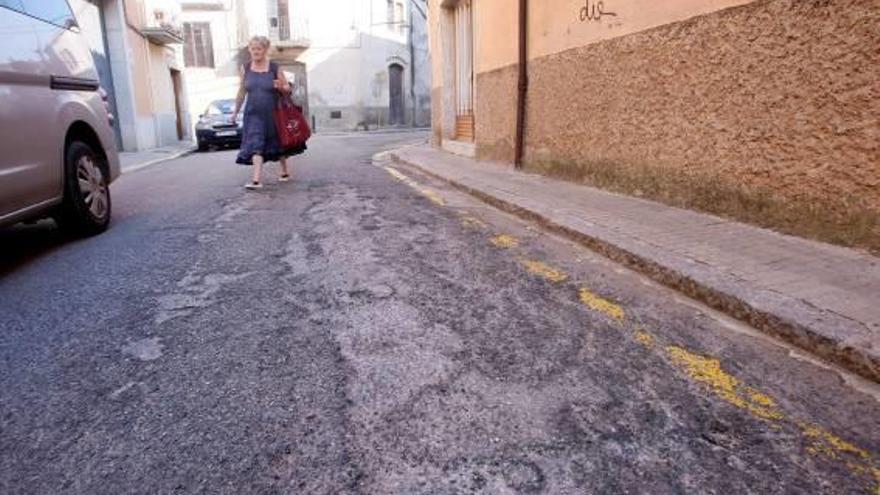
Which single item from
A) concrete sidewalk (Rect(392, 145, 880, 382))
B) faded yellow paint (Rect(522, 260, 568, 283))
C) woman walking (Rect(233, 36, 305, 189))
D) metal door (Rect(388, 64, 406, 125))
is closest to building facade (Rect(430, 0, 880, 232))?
concrete sidewalk (Rect(392, 145, 880, 382))

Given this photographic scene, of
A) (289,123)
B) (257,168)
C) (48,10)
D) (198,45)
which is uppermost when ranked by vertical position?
(198,45)

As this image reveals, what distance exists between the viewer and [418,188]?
23.9ft

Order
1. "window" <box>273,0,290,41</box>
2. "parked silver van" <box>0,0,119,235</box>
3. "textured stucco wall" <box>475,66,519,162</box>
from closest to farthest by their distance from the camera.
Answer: "parked silver van" <box>0,0,119,235</box>, "textured stucco wall" <box>475,66,519,162</box>, "window" <box>273,0,290,41</box>

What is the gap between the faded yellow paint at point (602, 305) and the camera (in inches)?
115

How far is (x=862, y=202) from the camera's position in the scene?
11.5ft

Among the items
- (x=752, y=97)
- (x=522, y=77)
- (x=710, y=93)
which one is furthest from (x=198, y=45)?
(x=752, y=97)

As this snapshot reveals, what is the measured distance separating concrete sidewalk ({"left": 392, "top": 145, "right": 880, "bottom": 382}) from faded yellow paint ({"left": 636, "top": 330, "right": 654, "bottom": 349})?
51cm

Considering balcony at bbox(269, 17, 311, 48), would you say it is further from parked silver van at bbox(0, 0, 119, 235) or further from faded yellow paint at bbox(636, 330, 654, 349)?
faded yellow paint at bbox(636, 330, 654, 349)

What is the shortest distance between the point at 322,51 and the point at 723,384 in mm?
32770

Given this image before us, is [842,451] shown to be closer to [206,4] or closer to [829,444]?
[829,444]

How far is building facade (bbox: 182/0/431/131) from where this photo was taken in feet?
103

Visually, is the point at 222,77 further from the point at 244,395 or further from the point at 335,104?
the point at 244,395

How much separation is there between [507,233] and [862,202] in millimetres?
2264

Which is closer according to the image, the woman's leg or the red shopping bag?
the woman's leg
